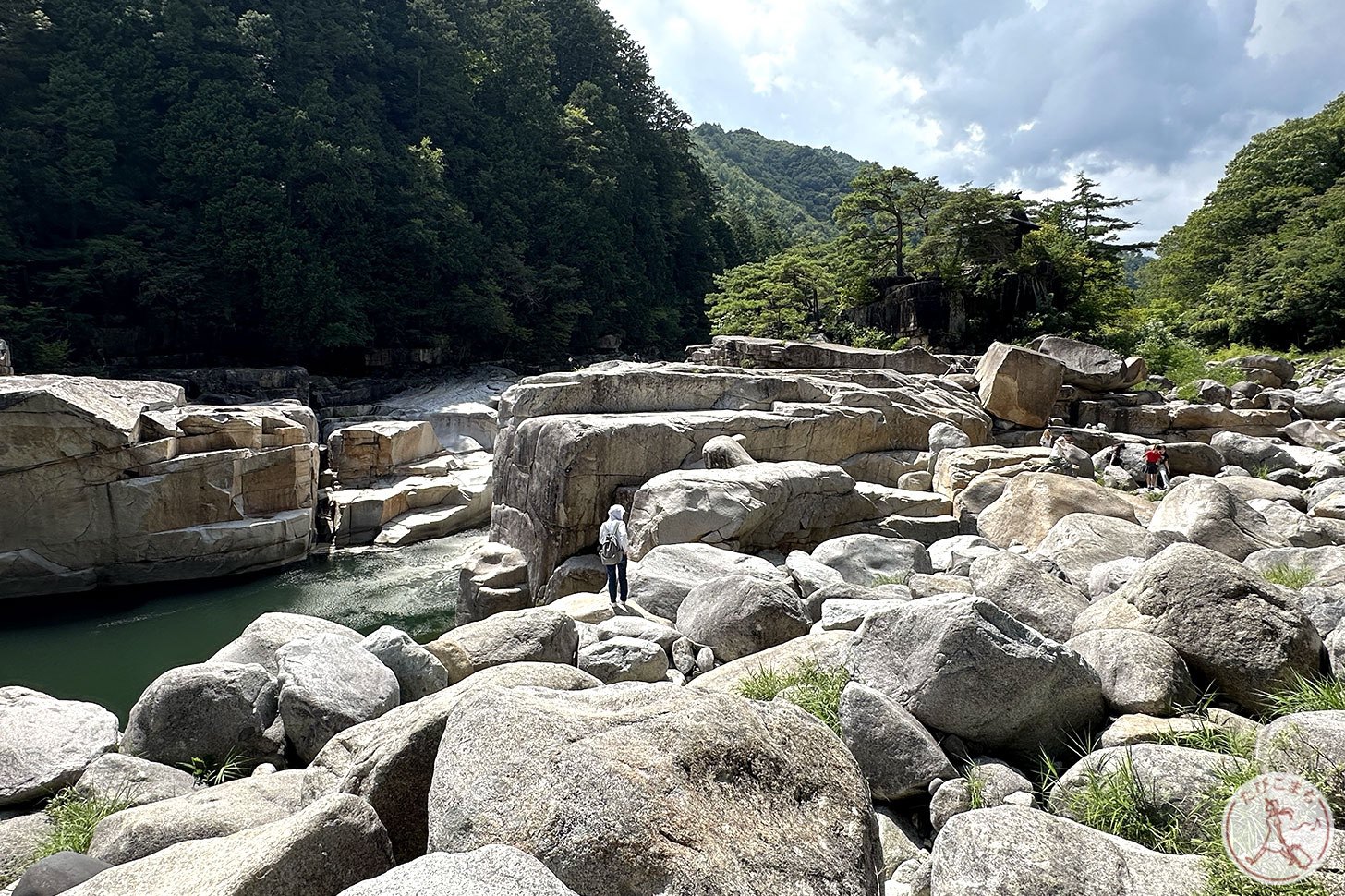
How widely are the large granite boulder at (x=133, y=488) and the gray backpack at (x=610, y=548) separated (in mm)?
10939

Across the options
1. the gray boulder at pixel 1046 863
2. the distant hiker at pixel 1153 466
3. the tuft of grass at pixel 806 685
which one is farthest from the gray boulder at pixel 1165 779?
the distant hiker at pixel 1153 466

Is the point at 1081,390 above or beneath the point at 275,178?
beneath

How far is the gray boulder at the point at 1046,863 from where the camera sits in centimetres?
224

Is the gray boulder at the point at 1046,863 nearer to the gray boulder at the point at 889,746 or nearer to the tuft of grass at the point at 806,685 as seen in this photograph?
the gray boulder at the point at 889,746

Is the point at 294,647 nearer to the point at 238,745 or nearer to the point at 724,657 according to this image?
the point at 238,745

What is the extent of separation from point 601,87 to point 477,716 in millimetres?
52915

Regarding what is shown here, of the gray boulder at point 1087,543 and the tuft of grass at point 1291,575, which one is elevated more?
the tuft of grass at point 1291,575

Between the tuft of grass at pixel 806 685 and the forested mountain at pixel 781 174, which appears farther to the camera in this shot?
the forested mountain at pixel 781 174

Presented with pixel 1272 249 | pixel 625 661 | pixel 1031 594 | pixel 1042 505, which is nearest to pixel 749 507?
pixel 1042 505

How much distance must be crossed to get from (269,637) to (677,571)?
3322 mm

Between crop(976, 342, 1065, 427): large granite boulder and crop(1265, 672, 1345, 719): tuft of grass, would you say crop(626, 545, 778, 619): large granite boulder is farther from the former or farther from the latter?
crop(976, 342, 1065, 427): large granite boulder

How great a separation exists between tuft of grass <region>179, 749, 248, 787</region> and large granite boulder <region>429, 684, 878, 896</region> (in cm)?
247

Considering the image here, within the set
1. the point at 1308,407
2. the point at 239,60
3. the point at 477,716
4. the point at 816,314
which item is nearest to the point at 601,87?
the point at 239,60

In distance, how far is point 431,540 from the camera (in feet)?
58.2
